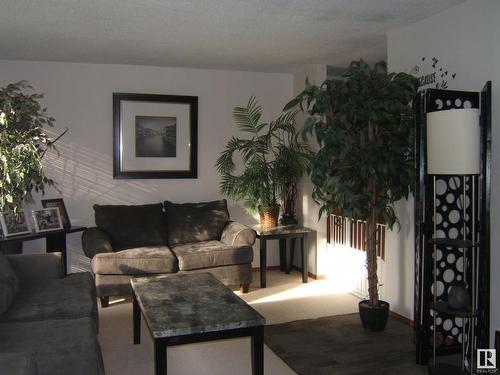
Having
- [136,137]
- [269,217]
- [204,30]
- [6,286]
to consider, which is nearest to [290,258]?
[269,217]

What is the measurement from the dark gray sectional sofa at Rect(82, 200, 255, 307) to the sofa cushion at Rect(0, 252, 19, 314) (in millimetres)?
1234

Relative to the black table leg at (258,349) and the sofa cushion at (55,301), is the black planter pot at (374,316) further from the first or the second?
the sofa cushion at (55,301)

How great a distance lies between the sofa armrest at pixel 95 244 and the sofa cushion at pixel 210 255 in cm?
64

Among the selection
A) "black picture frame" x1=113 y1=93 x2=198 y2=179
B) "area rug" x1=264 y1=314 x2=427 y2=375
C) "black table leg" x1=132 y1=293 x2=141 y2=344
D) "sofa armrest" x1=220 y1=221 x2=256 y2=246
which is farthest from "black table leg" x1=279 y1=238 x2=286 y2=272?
"black table leg" x1=132 y1=293 x2=141 y2=344

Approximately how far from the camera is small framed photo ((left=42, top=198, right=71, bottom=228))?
4.76 m

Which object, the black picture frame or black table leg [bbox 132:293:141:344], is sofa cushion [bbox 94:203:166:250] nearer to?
the black picture frame

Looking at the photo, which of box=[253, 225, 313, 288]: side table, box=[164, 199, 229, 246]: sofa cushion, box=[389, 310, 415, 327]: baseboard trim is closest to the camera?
box=[389, 310, 415, 327]: baseboard trim

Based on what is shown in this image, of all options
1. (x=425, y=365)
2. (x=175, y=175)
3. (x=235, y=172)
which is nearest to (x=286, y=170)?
(x=235, y=172)

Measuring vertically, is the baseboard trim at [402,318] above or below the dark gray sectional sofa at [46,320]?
below

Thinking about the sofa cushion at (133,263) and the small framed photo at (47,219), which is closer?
the sofa cushion at (133,263)

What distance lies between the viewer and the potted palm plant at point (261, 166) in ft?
17.1

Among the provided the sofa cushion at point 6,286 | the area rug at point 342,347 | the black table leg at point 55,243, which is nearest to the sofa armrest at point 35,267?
the sofa cushion at point 6,286

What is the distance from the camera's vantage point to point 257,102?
5863 millimetres

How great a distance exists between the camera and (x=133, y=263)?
440cm
